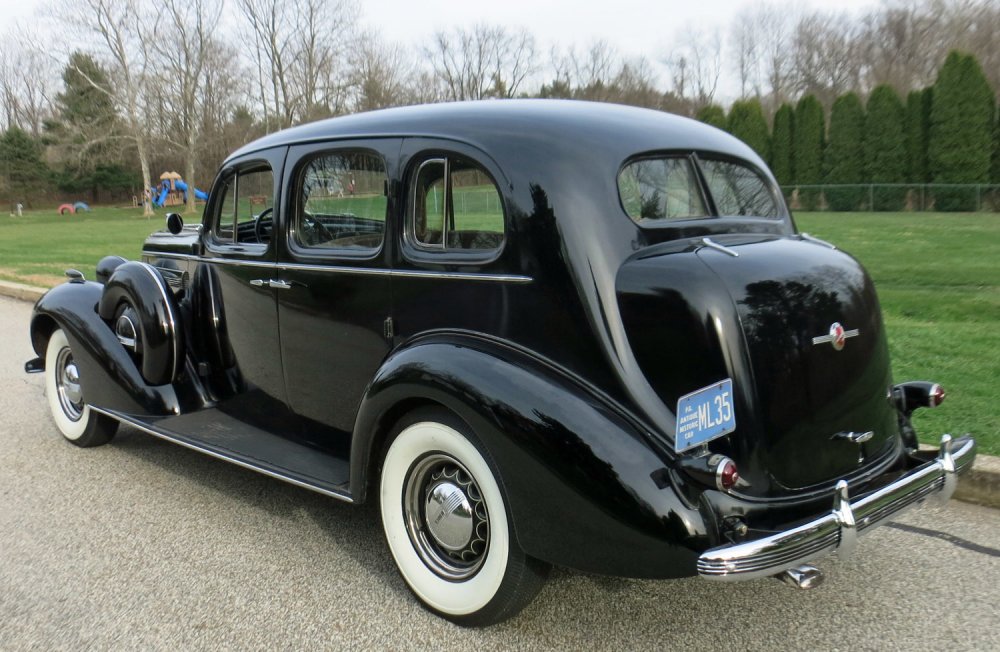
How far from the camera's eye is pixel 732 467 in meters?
2.57

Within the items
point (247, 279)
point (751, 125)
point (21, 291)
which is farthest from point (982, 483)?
point (751, 125)

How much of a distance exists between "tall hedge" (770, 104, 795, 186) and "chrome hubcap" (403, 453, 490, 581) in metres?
31.1

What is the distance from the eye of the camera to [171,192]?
55.2m

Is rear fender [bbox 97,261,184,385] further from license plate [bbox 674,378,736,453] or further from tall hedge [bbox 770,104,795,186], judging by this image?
tall hedge [bbox 770,104,795,186]

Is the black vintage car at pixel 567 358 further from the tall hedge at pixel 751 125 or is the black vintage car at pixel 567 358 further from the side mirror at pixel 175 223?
the tall hedge at pixel 751 125

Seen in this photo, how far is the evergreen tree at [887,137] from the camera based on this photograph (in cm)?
2858

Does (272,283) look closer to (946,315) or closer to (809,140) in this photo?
(946,315)

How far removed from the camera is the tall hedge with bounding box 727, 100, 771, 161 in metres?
32.1

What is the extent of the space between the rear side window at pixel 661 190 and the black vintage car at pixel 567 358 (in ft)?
0.04

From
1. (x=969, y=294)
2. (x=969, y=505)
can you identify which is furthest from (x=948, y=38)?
(x=969, y=505)

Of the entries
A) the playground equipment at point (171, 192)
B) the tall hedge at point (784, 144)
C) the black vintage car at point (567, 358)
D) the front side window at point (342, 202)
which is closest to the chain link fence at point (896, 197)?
the tall hedge at point (784, 144)

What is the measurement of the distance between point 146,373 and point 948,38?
181 feet

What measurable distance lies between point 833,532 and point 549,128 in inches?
71.2

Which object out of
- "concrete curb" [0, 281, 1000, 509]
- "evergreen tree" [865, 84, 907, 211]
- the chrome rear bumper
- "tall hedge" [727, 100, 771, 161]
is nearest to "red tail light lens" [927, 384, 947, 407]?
the chrome rear bumper
